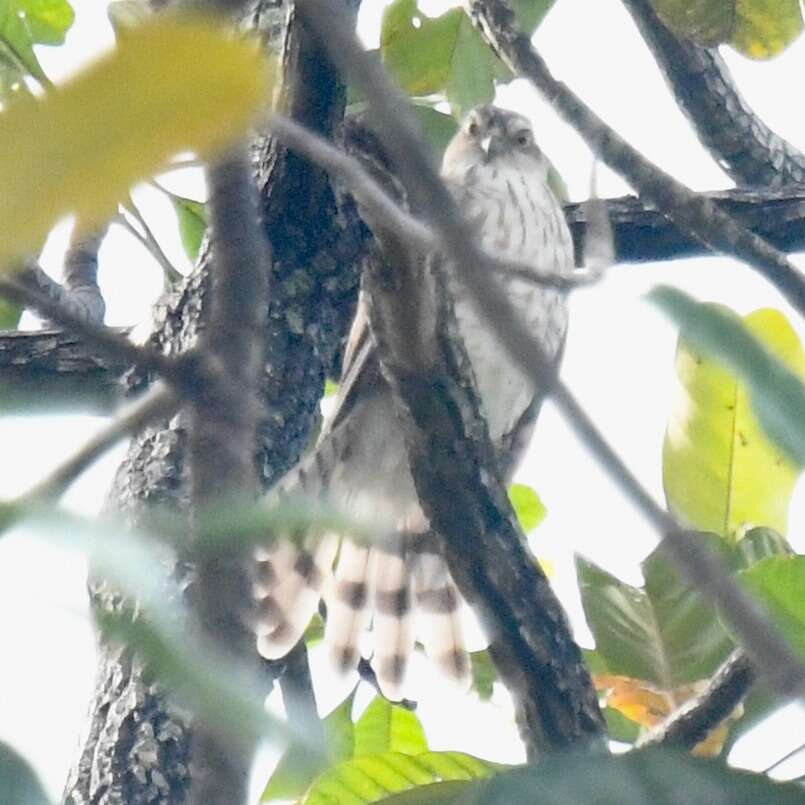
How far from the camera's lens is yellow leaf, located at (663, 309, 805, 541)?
2.16m

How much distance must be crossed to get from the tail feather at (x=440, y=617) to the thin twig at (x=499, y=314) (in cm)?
201

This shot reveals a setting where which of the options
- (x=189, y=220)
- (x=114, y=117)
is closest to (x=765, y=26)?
(x=189, y=220)

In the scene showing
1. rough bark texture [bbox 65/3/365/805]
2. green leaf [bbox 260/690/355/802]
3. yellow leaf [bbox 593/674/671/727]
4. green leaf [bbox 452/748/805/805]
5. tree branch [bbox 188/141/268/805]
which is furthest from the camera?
yellow leaf [bbox 593/674/671/727]

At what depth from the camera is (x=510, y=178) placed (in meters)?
3.51

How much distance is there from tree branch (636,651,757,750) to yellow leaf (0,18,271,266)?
1.14 metres

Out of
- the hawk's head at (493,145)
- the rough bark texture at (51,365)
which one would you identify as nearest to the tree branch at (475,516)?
the rough bark texture at (51,365)

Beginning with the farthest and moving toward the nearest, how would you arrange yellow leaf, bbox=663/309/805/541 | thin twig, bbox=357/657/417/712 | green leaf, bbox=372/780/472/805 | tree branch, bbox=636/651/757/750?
thin twig, bbox=357/657/417/712
yellow leaf, bbox=663/309/805/541
tree branch, bbox=636/651/757/750
green leaf, bbox=372/780/472/805

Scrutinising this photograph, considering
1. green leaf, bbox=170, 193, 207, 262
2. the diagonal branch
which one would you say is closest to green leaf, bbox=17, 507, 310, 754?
the diagonal branch

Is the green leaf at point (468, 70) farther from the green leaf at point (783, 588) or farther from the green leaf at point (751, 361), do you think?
the green leaf at point (751, 361)

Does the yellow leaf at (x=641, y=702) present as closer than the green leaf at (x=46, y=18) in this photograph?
Yes

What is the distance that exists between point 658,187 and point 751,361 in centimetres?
129

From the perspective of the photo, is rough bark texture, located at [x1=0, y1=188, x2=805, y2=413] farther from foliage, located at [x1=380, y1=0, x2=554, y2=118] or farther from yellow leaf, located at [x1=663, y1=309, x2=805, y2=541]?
foliage, located at [x1=380, y1=0, x2=554, y2=118]

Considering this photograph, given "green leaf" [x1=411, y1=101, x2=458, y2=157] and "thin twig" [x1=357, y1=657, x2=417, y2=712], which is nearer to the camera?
"thin twig" [x1=357, y1=657, x2=417, y2=712]

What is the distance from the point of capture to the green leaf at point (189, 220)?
263 cm
